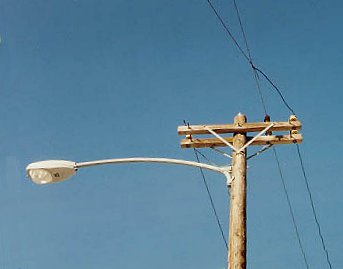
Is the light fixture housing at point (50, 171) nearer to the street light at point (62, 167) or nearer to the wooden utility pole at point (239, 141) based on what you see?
the street light at point (62, 167)

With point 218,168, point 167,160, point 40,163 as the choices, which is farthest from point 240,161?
point 40,163

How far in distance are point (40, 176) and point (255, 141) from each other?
328 cm

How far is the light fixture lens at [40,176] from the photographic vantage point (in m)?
6.36

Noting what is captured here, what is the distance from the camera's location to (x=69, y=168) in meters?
6.53

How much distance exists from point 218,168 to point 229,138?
1468 mm

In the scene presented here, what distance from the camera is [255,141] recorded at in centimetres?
795

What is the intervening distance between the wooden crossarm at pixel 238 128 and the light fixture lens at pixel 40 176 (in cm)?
258

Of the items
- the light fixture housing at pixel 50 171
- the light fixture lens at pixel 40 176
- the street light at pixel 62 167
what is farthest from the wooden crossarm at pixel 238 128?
the light fixture lens at pixel 40 176

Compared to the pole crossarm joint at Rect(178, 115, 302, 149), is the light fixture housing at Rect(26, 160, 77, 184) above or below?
below

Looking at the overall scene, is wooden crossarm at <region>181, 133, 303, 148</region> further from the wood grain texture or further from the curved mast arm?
the curved mast arm

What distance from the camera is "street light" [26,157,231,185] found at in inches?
250

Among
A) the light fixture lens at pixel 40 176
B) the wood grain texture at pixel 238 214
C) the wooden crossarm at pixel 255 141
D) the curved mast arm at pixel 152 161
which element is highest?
the wooden crossarm at pixel 255 141

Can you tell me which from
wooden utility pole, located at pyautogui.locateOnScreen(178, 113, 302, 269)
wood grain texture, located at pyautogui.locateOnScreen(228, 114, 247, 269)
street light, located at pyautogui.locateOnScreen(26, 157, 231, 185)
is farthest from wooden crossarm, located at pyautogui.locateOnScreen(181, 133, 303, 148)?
street light, located at pyautogui.locateOnScreen(26, 157, 231, 185)

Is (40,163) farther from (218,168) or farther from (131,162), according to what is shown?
(218,168)
